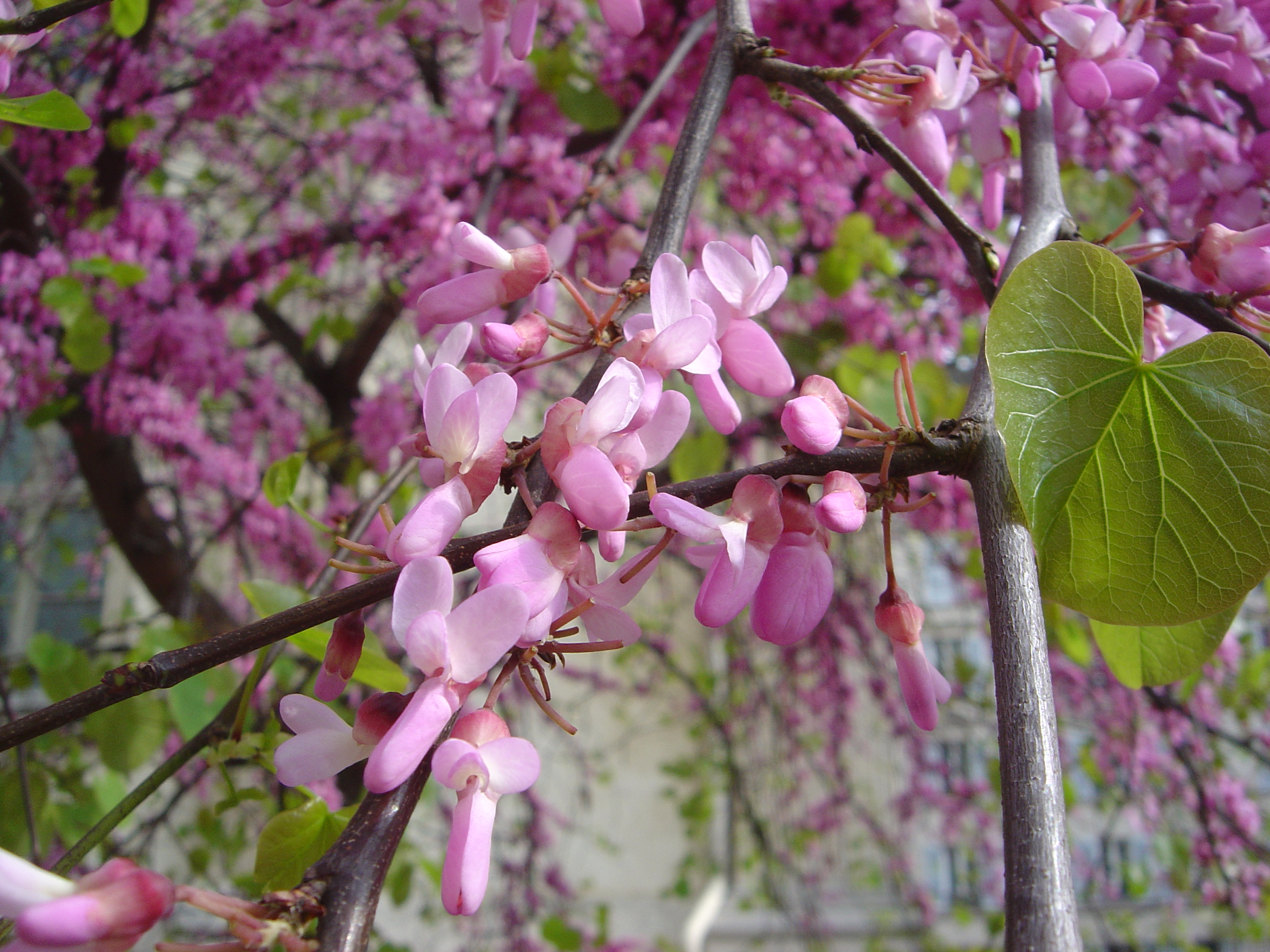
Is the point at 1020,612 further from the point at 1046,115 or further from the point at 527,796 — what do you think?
the point at 527,796

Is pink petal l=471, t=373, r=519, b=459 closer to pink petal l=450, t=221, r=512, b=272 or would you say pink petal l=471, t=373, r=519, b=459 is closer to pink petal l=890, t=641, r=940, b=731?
pink petal l=450, t=221, r=512, b=272

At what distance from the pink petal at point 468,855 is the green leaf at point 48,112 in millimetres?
577

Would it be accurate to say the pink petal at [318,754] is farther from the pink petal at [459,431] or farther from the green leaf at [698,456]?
the green leaf at [698,456]

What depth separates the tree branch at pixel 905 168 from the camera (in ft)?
1.83

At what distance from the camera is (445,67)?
97.7 inches

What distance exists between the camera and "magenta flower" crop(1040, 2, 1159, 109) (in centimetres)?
63

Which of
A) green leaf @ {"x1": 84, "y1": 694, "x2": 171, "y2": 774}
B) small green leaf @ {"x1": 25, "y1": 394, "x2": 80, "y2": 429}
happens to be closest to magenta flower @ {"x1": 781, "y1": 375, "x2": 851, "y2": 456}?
green leaf @ {"x1": 84, "y1": 694, "x2": 171, "y2": 774}

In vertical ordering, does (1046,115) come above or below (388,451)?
above

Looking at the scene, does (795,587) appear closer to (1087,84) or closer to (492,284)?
(492,284)

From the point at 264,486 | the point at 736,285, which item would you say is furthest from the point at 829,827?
the point at 736,285

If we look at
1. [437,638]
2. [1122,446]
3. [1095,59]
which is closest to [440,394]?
[437,638]

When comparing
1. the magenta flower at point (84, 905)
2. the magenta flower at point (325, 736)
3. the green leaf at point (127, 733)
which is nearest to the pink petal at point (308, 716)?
the magenta flower at point (325, 736)

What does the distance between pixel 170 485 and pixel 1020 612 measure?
2221 millimetres

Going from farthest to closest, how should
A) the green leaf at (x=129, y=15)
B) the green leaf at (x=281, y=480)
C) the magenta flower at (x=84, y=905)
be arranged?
the green leaf at (x=129, y=15) < the green leaf at (x=281, y=480) < the magenta flower at (x=84, y=905)
